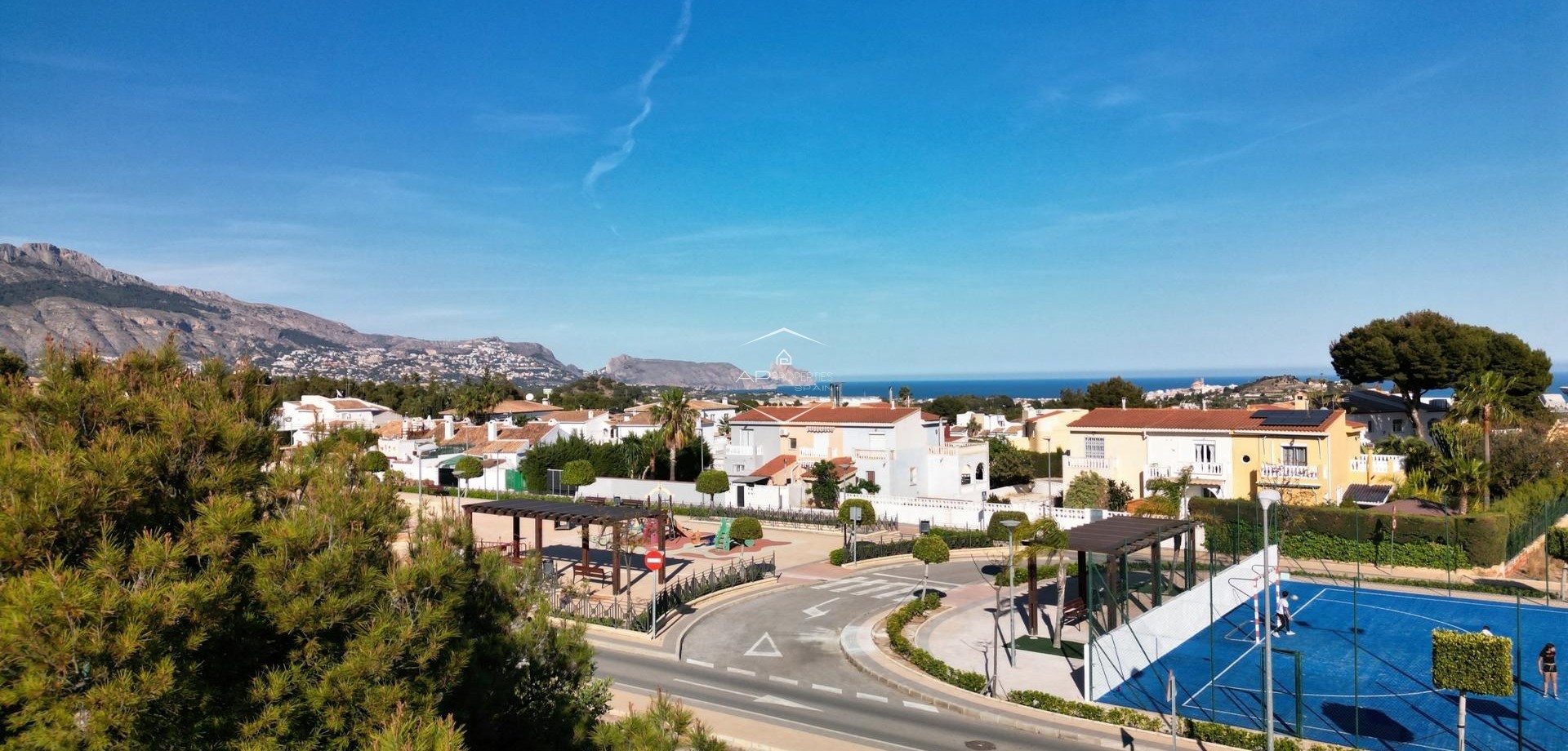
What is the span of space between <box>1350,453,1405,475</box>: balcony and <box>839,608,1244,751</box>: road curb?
131 ft

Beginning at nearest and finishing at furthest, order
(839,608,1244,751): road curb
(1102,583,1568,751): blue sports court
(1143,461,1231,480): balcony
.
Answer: (839,608,1244,751): road curb
(1102,583,1568,751): blue sports court
(1143,461,1231,480): balcony

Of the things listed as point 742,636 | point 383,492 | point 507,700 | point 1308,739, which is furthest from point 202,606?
point 742,636

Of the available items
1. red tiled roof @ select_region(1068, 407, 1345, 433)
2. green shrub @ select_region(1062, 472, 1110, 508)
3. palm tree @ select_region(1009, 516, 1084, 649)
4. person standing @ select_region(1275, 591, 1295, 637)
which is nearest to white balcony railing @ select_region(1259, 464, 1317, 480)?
red tiled roof @ select_region(1068, 407, 1345, 433)

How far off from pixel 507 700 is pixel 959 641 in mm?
19380

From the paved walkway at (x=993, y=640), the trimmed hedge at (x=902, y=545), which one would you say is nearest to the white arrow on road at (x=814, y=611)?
the paved walkway at (x=993, y=640)

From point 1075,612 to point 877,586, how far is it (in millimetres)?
8551

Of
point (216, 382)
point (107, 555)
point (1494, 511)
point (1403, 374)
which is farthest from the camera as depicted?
point (1403, 374)

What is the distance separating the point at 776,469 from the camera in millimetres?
61156

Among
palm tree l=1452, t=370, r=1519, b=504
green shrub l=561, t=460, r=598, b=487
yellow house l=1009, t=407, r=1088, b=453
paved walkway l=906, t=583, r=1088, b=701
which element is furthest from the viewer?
yellow house l=1009, t=407, r=1088, b=453

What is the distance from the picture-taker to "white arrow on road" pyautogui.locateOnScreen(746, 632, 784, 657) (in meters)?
26.5

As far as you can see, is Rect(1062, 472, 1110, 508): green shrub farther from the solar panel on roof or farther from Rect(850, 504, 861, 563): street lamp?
Rect(850, 504, 861, 563): street lamp

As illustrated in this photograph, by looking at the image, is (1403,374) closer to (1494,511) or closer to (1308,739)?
(1494,511)

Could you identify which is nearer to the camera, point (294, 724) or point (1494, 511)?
point (294, 724)

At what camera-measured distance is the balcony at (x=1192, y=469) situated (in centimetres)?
5199
